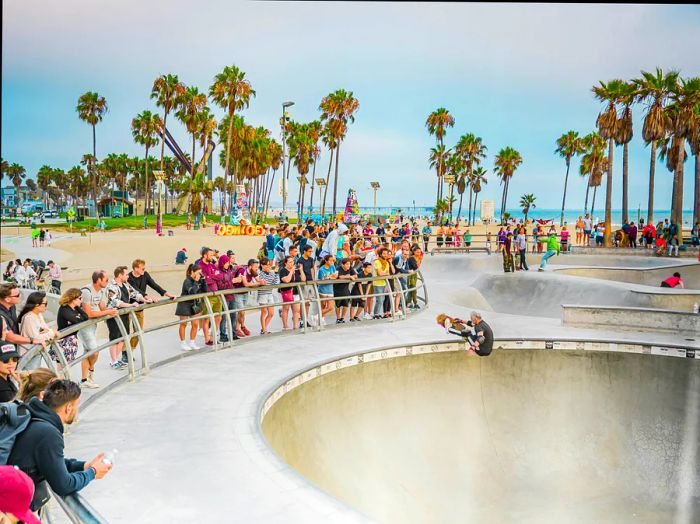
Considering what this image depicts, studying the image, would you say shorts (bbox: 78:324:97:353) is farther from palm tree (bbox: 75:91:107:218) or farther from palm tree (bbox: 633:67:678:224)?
palm tree (bbox: 75:91:107:218)

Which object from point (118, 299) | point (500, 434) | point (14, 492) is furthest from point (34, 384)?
point (500, 434)

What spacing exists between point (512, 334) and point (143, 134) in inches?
2940

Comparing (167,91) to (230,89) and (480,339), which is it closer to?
(230,89)

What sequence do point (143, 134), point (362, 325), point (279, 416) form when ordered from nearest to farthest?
point (279, 416) < point (362, 325) < point (143, 134)

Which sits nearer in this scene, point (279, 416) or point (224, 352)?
point (279, 416)

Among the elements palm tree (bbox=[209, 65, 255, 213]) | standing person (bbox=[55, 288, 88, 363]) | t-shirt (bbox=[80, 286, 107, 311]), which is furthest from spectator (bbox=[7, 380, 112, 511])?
palm tree (bbox=[209, 65, 255, 213])

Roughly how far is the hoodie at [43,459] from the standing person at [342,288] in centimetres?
878

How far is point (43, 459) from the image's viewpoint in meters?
3.14

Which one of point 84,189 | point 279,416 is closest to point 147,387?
point 279,416

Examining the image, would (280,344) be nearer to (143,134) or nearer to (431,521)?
(431,521)

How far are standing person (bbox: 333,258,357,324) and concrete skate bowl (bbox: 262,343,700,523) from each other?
2.60 m

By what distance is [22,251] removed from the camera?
117 ft

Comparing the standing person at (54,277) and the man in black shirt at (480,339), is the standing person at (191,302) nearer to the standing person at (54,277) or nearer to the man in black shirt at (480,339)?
the man in black shirt at (480,339)

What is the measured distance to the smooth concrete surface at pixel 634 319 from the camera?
38.1ft
